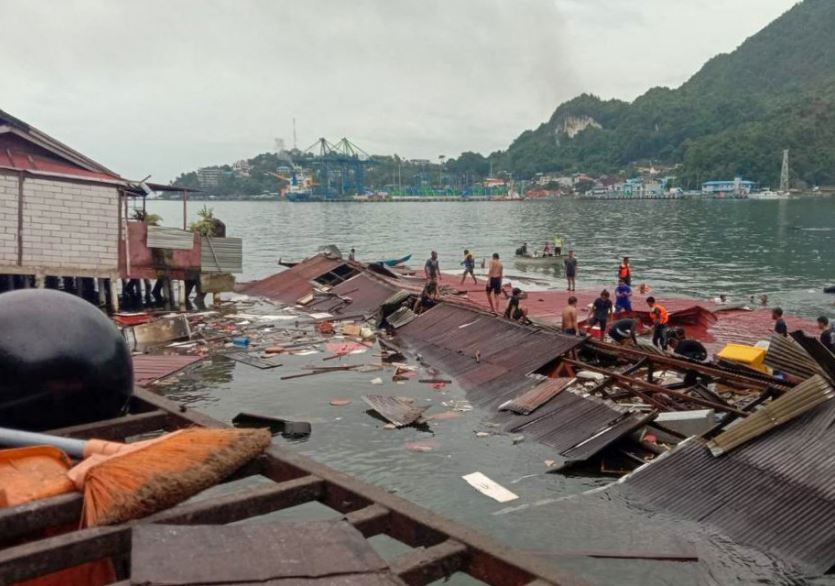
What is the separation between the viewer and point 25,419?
237 inches

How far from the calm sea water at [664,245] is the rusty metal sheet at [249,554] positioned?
35.9m

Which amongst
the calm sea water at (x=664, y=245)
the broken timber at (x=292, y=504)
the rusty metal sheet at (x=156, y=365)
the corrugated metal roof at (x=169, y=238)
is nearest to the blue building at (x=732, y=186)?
the calm sea water at (x=664, y=245)

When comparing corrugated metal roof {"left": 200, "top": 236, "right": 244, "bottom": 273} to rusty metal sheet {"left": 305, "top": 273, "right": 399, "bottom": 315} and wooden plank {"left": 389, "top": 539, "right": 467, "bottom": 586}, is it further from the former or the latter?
wooden plank {"left": 389, "top": 539, "right": 467, "bottom": 586}

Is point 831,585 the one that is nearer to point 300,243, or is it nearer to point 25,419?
point 25,419

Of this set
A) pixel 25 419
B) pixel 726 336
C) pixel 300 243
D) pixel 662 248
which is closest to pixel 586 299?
pixel 726 336

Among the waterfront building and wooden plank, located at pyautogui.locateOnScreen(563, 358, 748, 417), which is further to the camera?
the waterfront building

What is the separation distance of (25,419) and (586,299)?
29.0 metres

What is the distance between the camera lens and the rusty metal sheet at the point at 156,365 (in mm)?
18672

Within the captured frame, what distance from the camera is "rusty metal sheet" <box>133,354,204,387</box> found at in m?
18.7

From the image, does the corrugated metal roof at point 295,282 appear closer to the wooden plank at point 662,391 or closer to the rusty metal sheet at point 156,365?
the rusty metal sheet at point 156,365

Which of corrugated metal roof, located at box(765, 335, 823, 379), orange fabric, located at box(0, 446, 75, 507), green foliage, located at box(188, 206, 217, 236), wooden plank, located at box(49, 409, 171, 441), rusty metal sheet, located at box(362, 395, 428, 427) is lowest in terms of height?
rusty metal sheet, located at box(362, 395, 428, 427)

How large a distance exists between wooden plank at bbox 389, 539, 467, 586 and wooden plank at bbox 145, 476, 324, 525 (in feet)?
3.80

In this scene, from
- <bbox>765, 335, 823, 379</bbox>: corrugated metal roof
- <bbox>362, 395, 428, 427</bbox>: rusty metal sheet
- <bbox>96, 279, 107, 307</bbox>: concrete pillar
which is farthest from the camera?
<bbox>96, 279, 107, 307</bbox>: concrete pillar

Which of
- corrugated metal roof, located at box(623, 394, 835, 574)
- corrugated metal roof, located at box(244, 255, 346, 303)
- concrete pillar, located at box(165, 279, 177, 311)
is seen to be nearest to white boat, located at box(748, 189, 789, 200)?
corrugated metal roof, located at box(244, 255, 346, 303)
